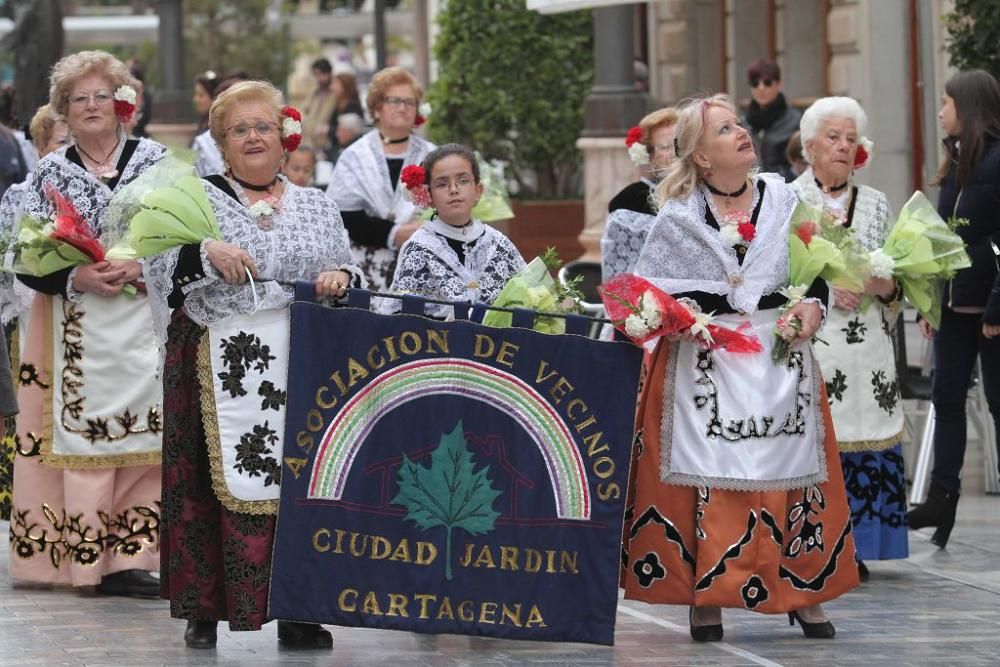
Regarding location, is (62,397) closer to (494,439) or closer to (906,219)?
(494,439)

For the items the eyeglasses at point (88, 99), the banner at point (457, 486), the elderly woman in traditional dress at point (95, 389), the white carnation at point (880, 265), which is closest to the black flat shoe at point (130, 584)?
the elderly woman in traditional dress at point (95, 389)

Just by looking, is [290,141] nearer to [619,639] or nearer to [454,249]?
[454,249]

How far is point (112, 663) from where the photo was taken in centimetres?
728

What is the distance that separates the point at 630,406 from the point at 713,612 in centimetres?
87

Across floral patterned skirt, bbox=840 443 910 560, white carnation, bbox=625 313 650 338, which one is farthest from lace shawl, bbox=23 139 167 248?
floral patterned skirt, bbox=840 443 910 560

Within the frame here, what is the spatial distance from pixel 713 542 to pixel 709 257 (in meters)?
0.95

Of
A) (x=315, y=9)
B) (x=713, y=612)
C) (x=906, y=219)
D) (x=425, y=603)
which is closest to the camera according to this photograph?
(x=425, y=603)

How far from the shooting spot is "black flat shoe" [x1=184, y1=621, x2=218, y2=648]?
24.8 feet

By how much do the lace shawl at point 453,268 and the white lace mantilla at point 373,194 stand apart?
2.70 m

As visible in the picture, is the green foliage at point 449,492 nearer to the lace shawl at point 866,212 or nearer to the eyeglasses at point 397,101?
the lace shawl at point 866,212

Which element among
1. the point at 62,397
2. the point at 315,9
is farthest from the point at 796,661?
the point at 315,9

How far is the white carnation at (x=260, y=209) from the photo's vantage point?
24.6 feet

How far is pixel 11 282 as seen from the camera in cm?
945

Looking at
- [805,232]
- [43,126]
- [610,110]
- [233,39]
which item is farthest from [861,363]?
[233,39]
